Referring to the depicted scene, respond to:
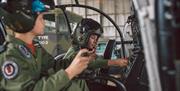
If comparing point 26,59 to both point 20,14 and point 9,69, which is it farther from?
point 20,14

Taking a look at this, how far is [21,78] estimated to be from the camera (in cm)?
230

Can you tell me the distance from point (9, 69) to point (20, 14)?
1.11 feet

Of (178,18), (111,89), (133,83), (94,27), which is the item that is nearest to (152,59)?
(178,18)

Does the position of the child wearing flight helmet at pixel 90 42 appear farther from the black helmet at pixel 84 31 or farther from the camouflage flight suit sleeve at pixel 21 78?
the camouflage flight suit sleeve at pixel 21 78

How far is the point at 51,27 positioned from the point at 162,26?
11.8 metres

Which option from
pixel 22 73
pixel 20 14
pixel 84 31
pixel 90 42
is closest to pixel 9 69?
pixel 22 73

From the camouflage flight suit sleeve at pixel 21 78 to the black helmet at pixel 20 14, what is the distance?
150mm

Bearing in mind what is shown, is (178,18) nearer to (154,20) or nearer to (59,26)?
(154,20)

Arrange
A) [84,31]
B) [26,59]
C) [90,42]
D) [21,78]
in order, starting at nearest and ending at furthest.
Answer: [21,78] → [26,59] → [90,42] → [84,31]

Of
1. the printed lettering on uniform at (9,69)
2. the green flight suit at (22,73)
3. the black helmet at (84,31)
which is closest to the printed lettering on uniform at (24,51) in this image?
the green flight suit at (22,73)

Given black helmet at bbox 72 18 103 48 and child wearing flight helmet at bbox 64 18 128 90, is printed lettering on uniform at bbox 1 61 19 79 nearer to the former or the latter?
child wearing flight helmet at bbox 64 18 128 90

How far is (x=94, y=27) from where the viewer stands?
14.0 ft

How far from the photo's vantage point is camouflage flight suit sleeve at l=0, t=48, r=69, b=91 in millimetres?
2301

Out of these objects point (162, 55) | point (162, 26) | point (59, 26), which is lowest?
point (59, 26)
